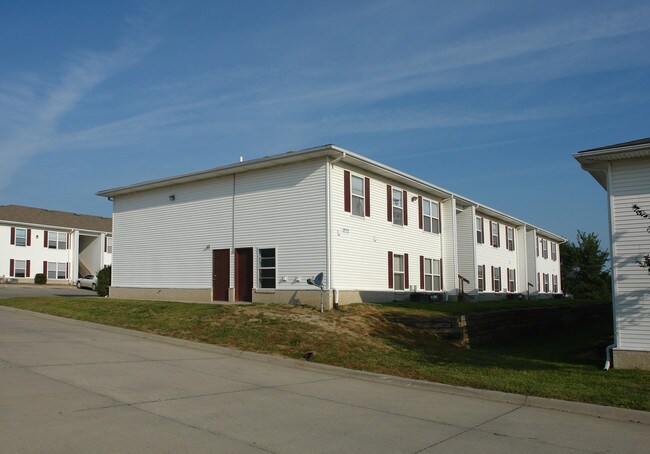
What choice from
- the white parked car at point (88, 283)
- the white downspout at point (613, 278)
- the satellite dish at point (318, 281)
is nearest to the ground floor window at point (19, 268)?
the white parked car at point (88, 283)

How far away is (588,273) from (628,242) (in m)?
51.3

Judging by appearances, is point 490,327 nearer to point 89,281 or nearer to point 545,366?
point 545,366

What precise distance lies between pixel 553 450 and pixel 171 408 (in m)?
4.74

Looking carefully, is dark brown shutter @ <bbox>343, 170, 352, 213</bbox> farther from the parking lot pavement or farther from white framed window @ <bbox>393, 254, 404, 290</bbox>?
the parking lot pavement

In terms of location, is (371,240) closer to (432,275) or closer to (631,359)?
(432,275)

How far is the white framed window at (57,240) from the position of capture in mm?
48438

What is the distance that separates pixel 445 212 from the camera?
2900 cm

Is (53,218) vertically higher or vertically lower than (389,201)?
higher

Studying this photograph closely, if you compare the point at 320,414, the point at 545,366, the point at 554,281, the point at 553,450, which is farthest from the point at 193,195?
the point at 554,281

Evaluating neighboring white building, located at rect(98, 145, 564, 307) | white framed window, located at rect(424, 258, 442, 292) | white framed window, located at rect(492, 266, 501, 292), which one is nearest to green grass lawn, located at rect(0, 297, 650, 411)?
neighboring white building, located at rect(98, 145, 564, 307)

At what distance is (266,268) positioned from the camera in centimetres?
2088

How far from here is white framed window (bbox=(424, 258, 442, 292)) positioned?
26812 mm

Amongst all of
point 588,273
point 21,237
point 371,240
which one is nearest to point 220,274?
point 371,240

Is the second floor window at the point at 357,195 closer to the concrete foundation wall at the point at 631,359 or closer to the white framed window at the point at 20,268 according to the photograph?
the concrete foundation wall at the point at 631,359
